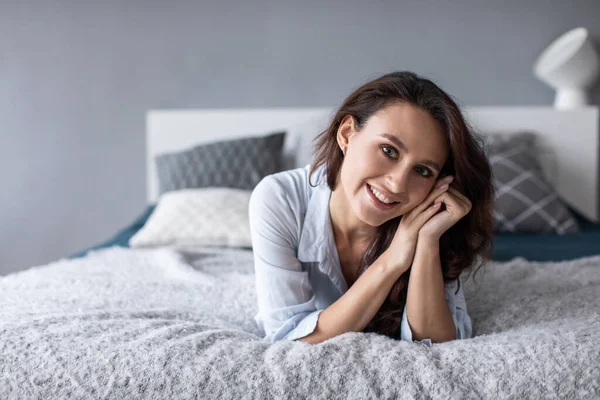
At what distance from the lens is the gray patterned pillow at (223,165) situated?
2.59m

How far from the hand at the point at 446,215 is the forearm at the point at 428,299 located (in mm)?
17

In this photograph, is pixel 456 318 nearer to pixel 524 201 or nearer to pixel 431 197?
pixel 431 197

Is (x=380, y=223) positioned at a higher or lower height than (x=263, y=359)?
higher

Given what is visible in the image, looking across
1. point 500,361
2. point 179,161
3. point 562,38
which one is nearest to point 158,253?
point 179,161

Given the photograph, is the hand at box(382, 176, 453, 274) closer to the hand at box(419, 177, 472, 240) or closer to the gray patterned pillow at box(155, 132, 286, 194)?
the hand at box(419, 177, 472, 240)

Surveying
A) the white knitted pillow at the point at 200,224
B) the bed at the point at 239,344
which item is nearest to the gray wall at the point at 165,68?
the white knitted pillow at the point at 200,224

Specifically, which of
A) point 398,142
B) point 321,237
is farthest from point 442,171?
point 321,237

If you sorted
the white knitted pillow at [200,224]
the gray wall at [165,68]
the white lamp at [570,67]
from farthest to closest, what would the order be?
the gray wall at [165,68], the white lamp at [570,67], the white knitted pillow at [200,224]

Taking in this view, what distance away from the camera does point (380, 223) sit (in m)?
1.20

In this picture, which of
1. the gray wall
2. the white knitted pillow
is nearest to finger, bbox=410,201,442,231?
the white knitted pillow

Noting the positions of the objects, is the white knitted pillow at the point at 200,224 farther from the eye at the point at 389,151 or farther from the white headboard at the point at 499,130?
the eye at the point at 389,151

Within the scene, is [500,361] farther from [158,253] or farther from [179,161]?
[179,161]

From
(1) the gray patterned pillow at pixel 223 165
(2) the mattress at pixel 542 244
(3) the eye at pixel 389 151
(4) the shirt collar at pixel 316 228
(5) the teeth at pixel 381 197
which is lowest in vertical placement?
(2) the mattress at pixel 542 244

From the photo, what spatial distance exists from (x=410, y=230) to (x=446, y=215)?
0.08 meters
